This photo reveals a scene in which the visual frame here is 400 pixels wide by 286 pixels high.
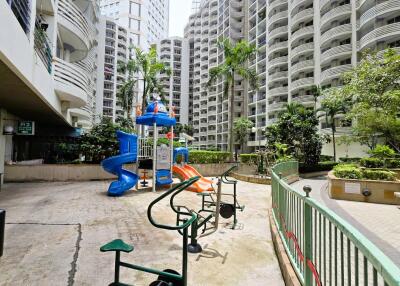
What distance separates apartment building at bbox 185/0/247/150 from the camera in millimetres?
60031

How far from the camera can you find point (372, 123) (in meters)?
14.0

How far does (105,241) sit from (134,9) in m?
90.8

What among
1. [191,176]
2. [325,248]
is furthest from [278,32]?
[325,248]

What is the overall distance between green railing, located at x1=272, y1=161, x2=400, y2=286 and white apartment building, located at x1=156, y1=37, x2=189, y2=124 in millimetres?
76934

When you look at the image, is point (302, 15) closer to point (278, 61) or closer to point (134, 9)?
point (278, 61)

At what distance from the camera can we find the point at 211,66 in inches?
2719

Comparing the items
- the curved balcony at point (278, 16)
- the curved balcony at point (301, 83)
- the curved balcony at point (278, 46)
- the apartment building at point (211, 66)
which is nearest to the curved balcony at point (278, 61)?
the curved balcony at point (278, 46)

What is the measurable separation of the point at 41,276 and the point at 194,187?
784 centimetres

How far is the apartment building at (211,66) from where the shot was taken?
197ft

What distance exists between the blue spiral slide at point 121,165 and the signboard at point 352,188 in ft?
28.0

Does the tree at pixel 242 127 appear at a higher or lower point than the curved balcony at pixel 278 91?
lower

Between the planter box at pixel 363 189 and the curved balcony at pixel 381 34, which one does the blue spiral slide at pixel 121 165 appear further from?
the curved balcony at pixel 381 34

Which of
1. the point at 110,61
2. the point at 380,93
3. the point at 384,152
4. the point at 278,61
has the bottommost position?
the point at 384,152

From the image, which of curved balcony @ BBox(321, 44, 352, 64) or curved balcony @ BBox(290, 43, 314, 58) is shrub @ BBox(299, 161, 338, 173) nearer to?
curved balcony @ BBox(321, 44, 352, 64)
